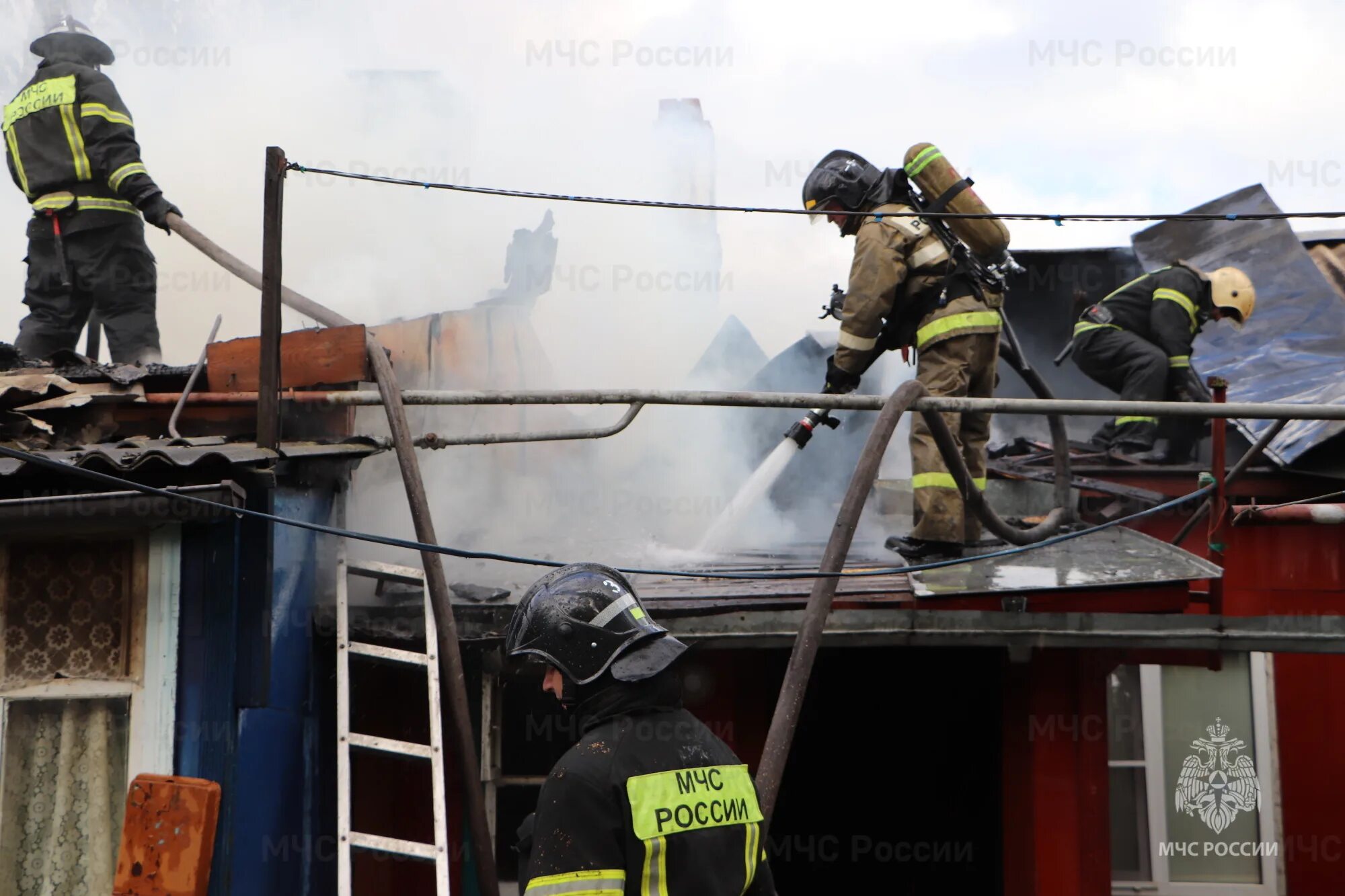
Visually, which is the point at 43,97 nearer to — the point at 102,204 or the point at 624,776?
the point at 102,204

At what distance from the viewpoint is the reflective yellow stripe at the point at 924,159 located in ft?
19.4

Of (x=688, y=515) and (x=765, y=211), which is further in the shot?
(x=688, y=515)

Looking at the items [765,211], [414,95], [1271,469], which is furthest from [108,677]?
[414,95]

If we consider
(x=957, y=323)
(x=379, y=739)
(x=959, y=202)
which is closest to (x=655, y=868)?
(x=379, y=739)

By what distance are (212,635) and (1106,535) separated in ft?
13.6

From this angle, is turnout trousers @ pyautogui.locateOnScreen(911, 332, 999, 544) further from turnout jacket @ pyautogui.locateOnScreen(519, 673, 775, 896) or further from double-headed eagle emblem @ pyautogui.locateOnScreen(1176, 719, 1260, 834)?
turnout jacket @ pyautogui.locateOnScreen(519, 673, 775, 896)

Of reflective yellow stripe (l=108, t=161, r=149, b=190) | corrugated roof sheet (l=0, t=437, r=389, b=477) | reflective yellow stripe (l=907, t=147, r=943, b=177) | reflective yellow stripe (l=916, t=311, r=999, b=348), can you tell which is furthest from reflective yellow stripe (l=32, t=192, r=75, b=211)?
reflective yellow stripe (l=916, t=311, r=999, b=348)

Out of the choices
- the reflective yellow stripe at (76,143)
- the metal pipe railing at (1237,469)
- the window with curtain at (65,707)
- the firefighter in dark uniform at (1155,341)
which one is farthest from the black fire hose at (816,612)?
the reflective yellow stripe at (76,143)

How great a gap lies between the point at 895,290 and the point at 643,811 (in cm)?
392

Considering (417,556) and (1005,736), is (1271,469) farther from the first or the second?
(417,556)

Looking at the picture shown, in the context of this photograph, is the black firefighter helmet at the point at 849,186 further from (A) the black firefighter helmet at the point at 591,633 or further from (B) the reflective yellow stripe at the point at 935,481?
(A) the black firefighter helmet at the point at 591,633

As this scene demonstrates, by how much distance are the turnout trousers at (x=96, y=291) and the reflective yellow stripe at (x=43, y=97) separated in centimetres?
75

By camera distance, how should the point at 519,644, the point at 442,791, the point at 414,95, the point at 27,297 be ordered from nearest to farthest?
the point at 519,644 → the point at 442,791 → the point at 27,297 → the point at 414,95

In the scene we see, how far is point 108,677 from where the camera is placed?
4.53m
